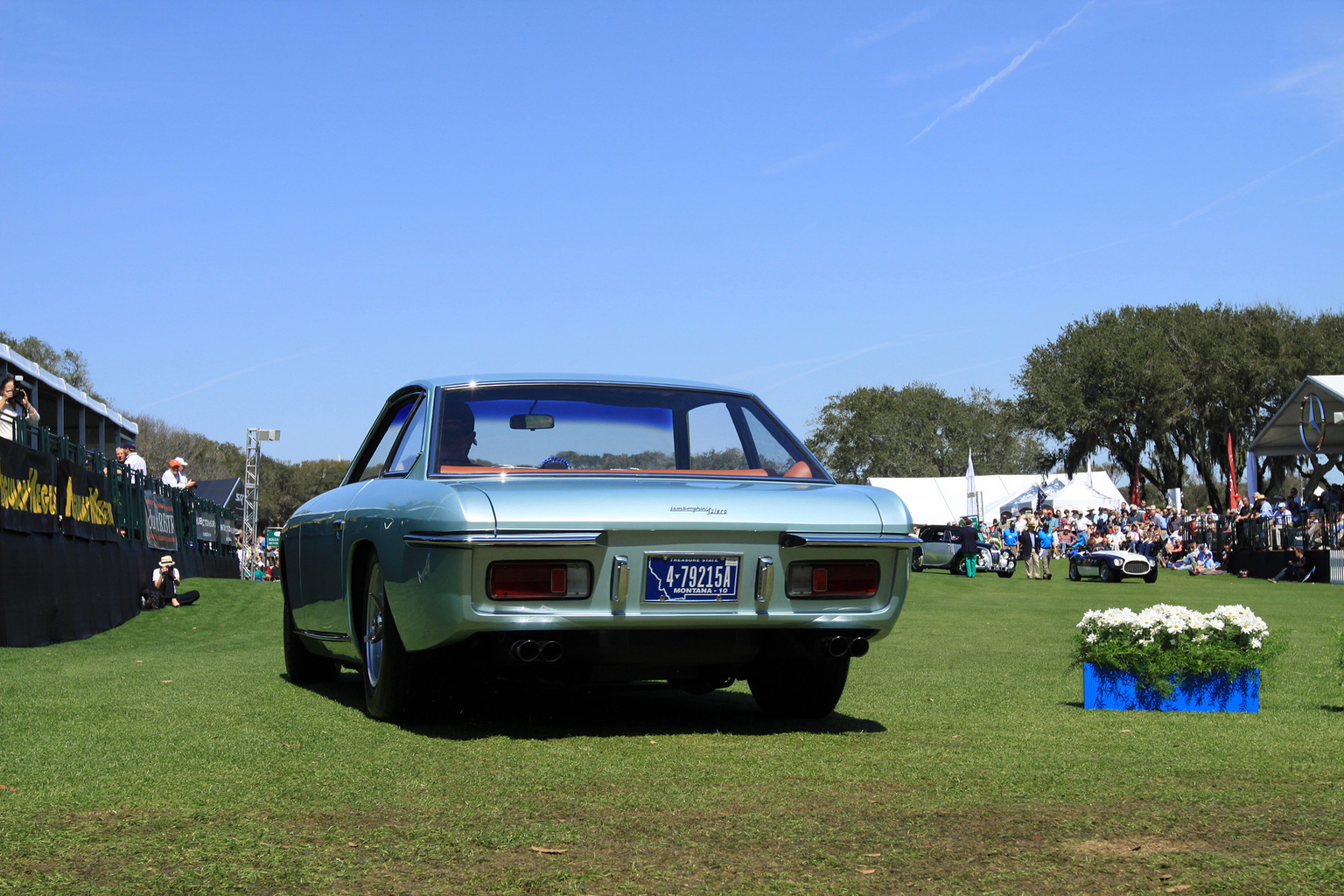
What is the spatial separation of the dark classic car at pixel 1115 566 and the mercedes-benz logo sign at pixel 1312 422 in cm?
693

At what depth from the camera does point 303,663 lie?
825 cm

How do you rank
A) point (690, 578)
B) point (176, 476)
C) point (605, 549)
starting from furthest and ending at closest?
point (176, 476) → point (690, 578) → point (605, 549)

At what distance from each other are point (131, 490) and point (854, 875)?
710 inches

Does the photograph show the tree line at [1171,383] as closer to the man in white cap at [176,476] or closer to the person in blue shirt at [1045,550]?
the person in blue shirt at [1045,550]

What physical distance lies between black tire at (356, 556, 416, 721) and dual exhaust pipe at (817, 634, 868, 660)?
1.79 meters

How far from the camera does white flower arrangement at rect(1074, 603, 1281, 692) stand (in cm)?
710

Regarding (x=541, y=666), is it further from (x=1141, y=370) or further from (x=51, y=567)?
(x=1141, y=370)

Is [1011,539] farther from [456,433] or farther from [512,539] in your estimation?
[512,539]

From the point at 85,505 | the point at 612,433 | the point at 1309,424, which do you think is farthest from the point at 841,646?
the point at 1309,424

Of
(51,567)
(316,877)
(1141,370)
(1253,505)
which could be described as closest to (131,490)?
(51,567)

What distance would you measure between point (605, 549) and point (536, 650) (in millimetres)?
497

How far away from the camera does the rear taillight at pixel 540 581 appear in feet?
17.6

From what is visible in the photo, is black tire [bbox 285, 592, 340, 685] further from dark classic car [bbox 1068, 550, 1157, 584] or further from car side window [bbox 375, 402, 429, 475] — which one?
dark classic car [bbox 1068, 550, 1157, 584]

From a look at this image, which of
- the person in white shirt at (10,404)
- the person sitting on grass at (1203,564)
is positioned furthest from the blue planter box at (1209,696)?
the person sitting on grass at (1203,564)
